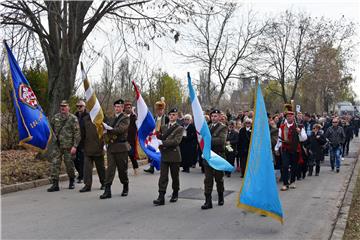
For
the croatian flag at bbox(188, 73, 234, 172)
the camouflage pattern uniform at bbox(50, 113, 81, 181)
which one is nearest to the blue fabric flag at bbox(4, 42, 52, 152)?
the camouflage pattern uniform at bbox(50, 113, 81, 181)

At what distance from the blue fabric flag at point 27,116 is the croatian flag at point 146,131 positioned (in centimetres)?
199

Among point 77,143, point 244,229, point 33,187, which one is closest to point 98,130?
point 77,143

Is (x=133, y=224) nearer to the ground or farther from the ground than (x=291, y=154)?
nearer to the ground

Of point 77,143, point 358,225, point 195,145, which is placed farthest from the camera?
point 195,145

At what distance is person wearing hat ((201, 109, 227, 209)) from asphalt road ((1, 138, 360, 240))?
241mm

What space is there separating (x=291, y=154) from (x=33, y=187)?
20.1 feet

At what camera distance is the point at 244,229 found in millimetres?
6438

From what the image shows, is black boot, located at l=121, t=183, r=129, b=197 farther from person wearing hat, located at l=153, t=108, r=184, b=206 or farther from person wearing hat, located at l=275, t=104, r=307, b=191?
person wearing hat, located at l=275, t=104, r=307, b=191

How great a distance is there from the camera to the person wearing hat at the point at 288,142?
32.9 ft

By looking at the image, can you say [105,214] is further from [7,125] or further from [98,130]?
[7,125]

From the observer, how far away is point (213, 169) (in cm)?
779

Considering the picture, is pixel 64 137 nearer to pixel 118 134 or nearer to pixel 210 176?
pixel 118 134

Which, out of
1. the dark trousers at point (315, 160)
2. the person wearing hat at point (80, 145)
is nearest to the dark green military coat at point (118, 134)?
the person wearing hat at point (80, 145)

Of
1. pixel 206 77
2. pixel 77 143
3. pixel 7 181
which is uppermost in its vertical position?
pixel 206 77
